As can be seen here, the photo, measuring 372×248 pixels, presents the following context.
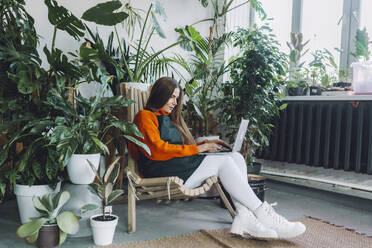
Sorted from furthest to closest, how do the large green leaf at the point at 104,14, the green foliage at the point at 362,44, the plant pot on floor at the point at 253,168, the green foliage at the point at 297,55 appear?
1. the green foliage at the point at 297,55
2. the plant pot on floor at the point at 253,168
3. the green foliage at the point at 362,44
4. the large green leaf at the point at 104,14

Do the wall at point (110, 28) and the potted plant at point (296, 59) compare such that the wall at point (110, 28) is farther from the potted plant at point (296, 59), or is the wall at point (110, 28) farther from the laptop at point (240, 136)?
the laptop at point (240, 136)

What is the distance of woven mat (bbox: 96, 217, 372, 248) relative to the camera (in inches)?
68.5

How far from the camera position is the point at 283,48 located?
362cm

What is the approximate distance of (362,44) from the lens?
2.75 metres

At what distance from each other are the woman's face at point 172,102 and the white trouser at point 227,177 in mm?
391

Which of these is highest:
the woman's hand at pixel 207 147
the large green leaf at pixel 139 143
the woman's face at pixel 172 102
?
the woman's face at pixel 172 102

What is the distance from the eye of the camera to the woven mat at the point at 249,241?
1.74 meters

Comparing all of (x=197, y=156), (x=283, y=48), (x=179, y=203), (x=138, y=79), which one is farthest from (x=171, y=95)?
(x=283, y=48)

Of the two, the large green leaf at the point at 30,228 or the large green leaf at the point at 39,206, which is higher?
the large green leaf at the point at 39,206

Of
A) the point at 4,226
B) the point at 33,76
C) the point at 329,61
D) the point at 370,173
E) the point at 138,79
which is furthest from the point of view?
the point at 329,61

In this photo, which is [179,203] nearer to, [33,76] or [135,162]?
[135,162]

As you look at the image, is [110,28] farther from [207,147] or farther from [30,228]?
[30,228]

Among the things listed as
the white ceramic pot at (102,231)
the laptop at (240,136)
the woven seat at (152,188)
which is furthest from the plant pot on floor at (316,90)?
the white ceramic pot at (102,231)

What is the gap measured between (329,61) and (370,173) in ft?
3.70
